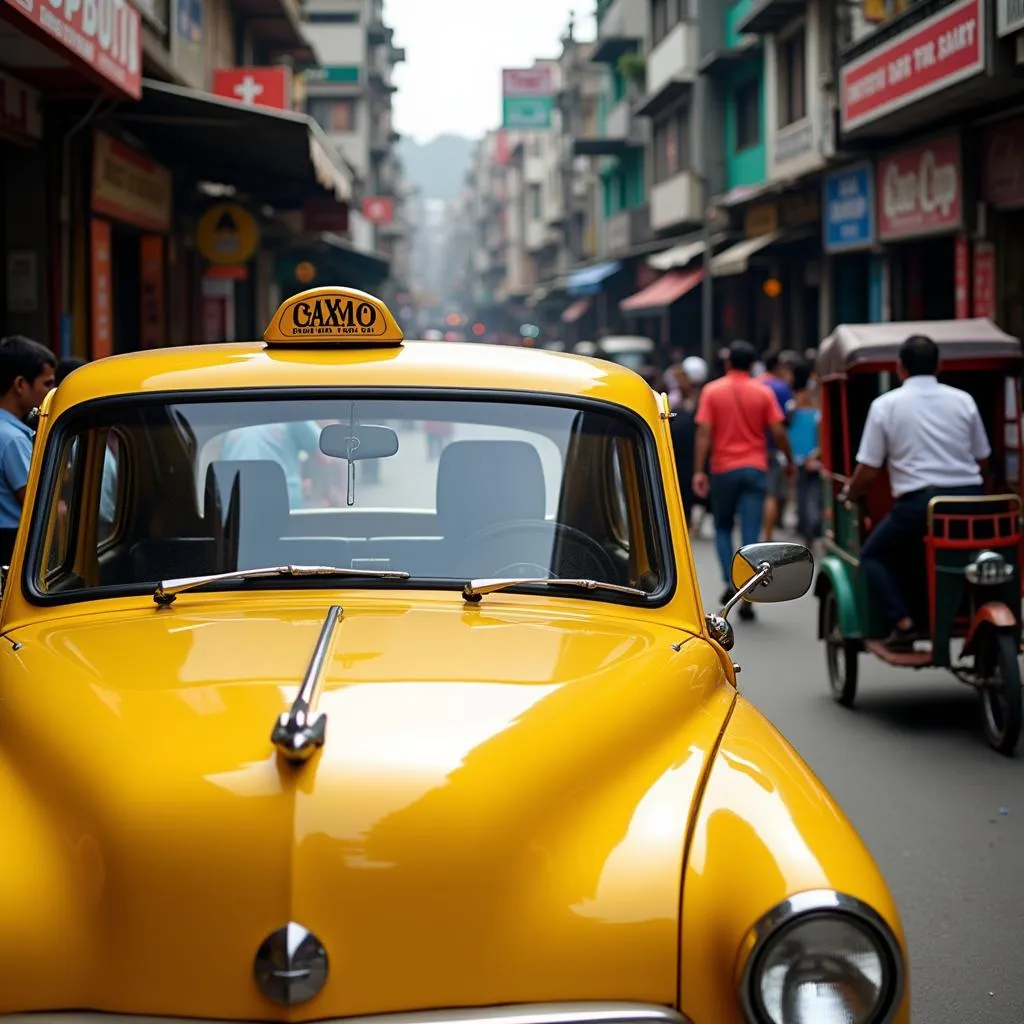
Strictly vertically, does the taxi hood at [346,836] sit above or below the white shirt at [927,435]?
below

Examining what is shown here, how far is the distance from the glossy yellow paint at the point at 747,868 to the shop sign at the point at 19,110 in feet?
37.9

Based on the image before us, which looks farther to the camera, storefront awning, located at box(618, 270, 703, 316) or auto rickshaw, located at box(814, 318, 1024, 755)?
storefront awning, located at box(618, 270, 703, 316)

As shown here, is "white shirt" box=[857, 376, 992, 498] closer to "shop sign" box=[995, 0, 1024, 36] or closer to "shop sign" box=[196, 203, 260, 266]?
"shop sign" box=[995, 0, 1024, 36]

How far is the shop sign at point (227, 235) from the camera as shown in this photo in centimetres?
1939

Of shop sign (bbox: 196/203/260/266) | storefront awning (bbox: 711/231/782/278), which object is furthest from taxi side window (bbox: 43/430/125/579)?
storefront awning (bbox: 711/231/782/278)

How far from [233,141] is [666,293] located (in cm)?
2144

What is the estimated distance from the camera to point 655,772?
10.2ft

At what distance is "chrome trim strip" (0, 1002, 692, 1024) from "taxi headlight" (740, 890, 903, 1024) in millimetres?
149

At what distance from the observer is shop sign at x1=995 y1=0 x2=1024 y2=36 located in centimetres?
1619

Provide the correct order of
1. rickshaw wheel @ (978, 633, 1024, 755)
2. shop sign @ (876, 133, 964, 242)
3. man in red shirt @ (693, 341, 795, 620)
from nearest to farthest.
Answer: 1. rickshaw wheel @ (978, 633, 1024, 755)
2. man in red shirt @ (693, 341, 795, 620)
3. shop sign @ (876, 133, 964, 242)

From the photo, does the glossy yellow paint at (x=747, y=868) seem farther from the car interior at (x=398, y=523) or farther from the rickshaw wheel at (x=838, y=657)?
the rickshaw wheel at (x=838, y=657)

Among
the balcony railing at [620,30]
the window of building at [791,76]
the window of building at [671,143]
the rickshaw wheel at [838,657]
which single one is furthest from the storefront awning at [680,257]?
the rickshaw wheel at [838,657]

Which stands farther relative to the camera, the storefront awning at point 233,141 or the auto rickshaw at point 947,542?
the storefront awning at point 233,141

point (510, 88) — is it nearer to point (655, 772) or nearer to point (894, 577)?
point (894, 577)
